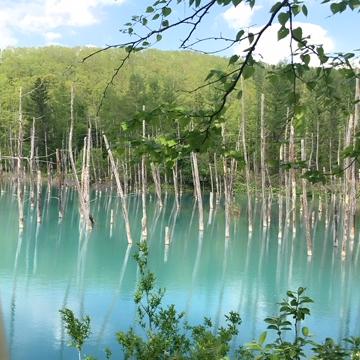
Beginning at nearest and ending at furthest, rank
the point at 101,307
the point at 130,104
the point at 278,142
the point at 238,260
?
the point at 278,142
the point at 101,307
the point at 238,260
the point at 130,104

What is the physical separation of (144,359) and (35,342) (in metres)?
5.02

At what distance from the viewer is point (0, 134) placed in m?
36.8

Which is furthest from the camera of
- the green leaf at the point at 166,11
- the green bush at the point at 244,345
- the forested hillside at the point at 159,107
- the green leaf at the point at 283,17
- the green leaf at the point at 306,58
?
the green bush at the point at 244,345

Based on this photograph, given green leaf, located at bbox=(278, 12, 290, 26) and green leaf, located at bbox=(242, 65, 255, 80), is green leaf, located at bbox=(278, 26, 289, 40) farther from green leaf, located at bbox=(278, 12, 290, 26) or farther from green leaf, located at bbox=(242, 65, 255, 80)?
green leaf, located at bbox=(242, 65, 255, 80)

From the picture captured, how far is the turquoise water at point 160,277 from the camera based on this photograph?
8.06m

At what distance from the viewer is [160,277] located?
11547 millimetres

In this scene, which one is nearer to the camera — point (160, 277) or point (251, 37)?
point (251, 37)

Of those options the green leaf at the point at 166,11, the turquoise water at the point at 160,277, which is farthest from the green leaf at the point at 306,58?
the turquoise water at the point at 160,277

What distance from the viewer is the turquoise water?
8.06 metres

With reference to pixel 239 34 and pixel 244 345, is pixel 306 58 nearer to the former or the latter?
pixel 239 34

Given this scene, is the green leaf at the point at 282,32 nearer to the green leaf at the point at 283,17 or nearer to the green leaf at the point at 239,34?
the green leaf at the point at 283,17

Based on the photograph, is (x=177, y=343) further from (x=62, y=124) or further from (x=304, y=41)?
(x=62, y=124)

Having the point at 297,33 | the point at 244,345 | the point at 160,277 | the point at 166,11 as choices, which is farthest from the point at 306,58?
the point at 160,277

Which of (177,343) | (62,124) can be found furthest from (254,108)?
(177,343)
